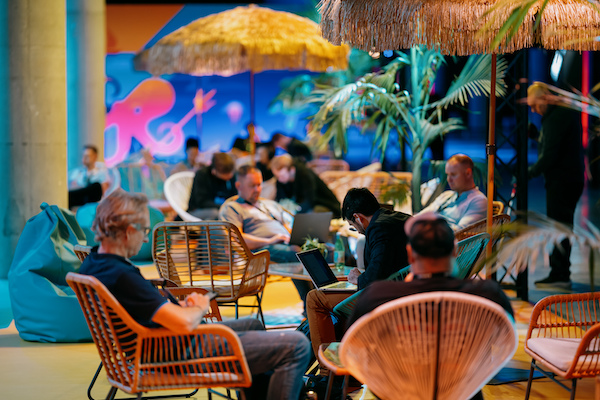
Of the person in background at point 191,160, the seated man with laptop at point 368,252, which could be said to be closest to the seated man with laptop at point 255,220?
the seated man with laptop at point 368,252

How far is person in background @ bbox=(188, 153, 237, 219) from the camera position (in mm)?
8430

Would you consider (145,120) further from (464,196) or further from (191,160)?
(464,196)

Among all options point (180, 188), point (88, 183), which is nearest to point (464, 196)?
point (180, 188)

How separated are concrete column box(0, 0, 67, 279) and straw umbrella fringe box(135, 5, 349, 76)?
148 cm

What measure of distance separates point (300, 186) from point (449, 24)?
4370 millimetres

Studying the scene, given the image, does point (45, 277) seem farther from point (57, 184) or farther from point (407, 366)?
point (407, 366)

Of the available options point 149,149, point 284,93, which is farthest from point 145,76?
point 284,93

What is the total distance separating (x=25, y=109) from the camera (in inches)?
279

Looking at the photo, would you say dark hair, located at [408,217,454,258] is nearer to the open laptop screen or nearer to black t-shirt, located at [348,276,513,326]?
black t-shirt, located at [348,276,513,326]

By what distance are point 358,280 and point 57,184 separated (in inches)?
Answer: 175

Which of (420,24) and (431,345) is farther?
(420,24)

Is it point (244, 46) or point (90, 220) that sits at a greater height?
point (244, 46)

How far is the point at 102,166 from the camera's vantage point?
970 centimetres

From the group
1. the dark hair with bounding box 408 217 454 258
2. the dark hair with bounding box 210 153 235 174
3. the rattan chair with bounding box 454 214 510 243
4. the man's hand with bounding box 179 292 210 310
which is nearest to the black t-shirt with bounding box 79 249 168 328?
the man's hand with bounding box 179 292 210 310
